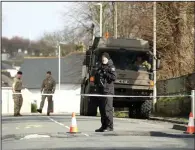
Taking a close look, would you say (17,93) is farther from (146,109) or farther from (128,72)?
(146,109)

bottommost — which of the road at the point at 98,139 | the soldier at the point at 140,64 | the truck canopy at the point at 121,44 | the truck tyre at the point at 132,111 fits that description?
the road at the point at 98,139

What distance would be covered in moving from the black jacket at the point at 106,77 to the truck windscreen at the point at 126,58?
4.62 metres

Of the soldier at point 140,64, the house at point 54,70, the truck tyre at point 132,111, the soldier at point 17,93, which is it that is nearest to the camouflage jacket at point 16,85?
the soldier at point 17,93

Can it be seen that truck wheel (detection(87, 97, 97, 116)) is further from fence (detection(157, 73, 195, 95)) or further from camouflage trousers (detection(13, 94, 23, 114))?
fence (detection(157, 73, 195, 95))

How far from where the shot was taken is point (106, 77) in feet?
35.4

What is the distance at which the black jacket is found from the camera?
1071cm

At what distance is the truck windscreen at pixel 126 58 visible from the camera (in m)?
15.7

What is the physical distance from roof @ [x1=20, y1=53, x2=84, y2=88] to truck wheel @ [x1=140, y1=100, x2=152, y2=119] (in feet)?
57.0

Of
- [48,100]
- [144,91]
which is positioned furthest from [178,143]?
[48,100]

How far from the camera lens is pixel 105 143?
8.79 meters

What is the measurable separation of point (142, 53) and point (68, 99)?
25.8ft

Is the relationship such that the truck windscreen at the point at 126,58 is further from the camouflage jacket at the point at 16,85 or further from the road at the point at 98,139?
the road at the point at 98,139

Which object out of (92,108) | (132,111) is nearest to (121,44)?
(132,111)

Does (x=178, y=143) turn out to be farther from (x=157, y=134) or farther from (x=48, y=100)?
(x=48, y=100)
